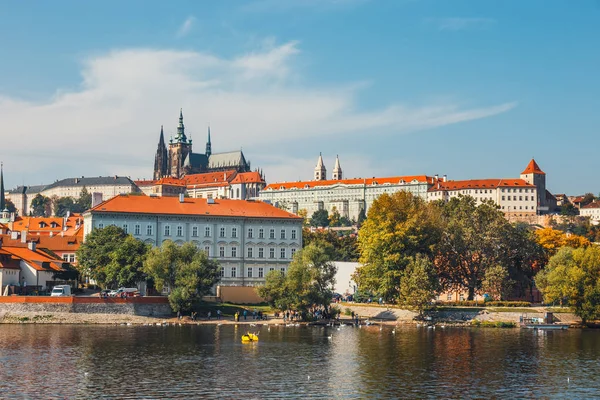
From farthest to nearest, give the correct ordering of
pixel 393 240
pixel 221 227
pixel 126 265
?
pixel 221 227 → pixel 393 240 → pixel 126 265

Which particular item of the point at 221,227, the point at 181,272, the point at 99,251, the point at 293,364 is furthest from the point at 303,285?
the point at 293,364

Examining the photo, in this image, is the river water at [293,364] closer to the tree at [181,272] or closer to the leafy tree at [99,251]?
the tree at [181,272]

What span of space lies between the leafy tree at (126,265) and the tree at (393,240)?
2295 centimetres

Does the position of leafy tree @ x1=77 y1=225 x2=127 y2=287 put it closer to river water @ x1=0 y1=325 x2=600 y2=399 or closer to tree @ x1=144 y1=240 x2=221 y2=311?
tree @ x1=144 y1=240 x2=221 y2=311

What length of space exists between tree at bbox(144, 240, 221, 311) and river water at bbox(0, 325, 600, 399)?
821 cm

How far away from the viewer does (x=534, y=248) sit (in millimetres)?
98375

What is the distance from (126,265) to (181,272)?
7.03m

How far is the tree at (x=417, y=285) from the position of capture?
8350 centimetres

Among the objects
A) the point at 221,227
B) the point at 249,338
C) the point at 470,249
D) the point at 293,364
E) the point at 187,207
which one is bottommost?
the point at 293,364

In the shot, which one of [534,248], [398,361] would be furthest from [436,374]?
[534,248]

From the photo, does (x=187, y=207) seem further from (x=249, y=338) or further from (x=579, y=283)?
(x=579, y=283)

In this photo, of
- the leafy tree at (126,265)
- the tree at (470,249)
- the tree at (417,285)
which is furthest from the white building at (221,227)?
the tree at (417,285)

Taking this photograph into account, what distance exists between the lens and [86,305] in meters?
81.2

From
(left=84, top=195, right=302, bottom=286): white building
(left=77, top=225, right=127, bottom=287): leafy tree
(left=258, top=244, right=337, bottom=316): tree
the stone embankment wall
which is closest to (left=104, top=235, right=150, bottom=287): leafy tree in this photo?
(left=77, top=225, right=127, bottom=287): leafy tree
